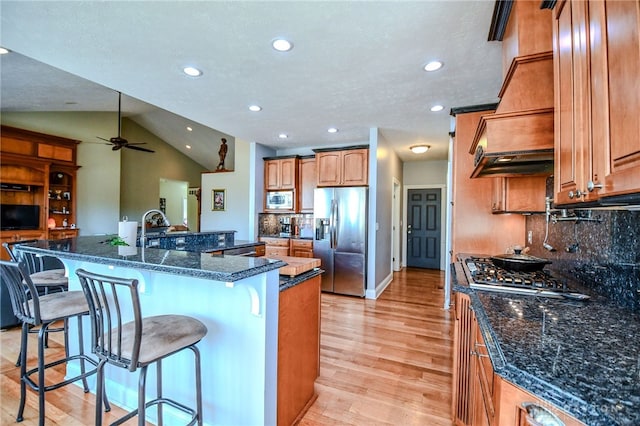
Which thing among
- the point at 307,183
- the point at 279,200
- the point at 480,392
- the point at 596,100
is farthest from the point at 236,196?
the point at 596,100

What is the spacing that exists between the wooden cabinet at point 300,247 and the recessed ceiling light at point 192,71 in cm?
304

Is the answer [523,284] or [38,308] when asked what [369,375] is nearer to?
[523,284]

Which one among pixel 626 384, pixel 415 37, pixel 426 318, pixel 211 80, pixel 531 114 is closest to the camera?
pixel 626 384

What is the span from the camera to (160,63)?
261 cm

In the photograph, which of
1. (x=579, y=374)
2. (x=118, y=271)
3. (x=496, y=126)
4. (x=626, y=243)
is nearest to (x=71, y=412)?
(x=118, y=271)

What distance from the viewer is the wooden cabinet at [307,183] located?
5445 millimetres

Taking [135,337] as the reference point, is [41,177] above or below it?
above

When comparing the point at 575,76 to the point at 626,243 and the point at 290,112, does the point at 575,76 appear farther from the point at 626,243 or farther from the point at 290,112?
the point at 290,112

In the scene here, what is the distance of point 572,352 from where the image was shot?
773 millimetres

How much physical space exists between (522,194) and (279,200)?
4090 millimetres

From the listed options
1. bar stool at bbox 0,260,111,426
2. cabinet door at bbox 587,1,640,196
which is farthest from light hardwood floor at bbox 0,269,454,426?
cabinet door at bbox 587,1,640,196

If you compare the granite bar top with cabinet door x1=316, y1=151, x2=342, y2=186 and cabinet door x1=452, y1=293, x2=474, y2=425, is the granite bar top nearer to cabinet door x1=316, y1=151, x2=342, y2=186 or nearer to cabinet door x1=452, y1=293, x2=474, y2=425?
cabinet door x1=452, y1=293, x2=474, y2=425

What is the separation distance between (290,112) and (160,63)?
1641 millimetres

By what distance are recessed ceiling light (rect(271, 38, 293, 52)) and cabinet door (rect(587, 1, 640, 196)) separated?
188cm
